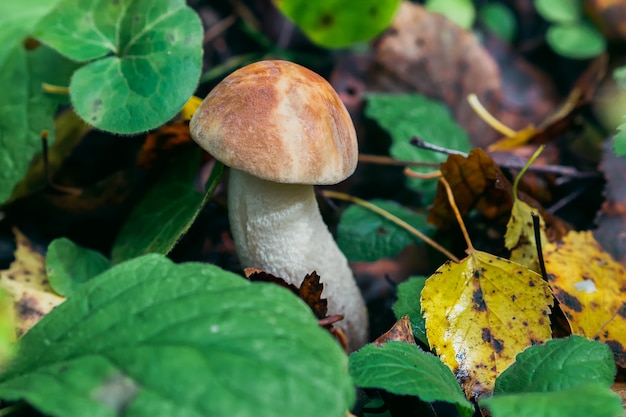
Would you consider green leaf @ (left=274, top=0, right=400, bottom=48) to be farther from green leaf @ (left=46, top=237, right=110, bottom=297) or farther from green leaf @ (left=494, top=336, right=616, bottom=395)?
green leaf @ (left=494, top=336, right=616, bottom=395)

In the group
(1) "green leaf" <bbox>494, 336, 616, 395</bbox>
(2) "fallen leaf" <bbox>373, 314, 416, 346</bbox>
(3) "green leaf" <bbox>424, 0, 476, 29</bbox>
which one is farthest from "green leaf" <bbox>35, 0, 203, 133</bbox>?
(3) "green leaf" <bbox>424, 0, 476, 29</bbox>

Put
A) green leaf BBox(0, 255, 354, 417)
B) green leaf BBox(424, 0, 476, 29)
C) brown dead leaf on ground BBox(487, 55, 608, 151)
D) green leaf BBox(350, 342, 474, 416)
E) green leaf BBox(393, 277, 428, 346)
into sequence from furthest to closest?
green leaf BBox(424, 0, 476, 29) → brown dead leaf on ground BBox(487, 55, 608, 151) → green leaf BBox(393, 277, 428, 346) → green leaf BBox(350, 342, 474, 416) → green leaf BBox(0, 255, 354, 417)

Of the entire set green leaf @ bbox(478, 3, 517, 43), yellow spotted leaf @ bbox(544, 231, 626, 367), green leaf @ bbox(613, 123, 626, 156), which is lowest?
yellow spotted leaf @ bbox(544, 231, 626, 367)

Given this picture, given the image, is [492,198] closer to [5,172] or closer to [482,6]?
[5,172]

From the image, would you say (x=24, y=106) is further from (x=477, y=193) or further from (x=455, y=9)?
(x=455, y=9)

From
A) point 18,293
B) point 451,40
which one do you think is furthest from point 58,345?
point 451,40

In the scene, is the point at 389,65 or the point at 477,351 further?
the point at 389,65

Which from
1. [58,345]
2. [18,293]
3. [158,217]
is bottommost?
[18,293]
